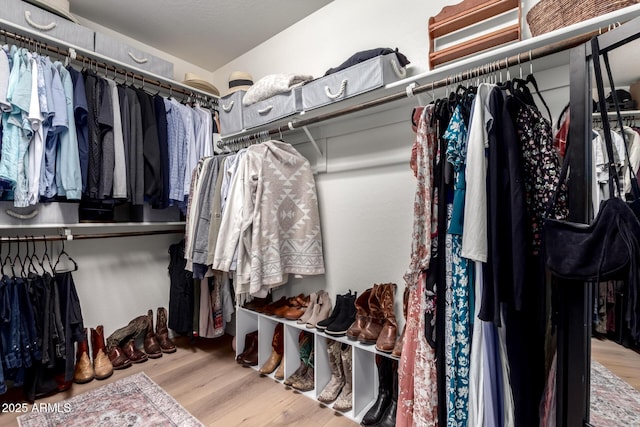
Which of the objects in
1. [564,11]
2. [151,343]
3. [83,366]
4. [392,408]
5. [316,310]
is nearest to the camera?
[564,11]

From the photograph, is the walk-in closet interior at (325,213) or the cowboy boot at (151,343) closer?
the walk-in closet interior at (325,213)

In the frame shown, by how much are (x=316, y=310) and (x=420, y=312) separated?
0.79 m

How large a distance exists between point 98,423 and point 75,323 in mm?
645

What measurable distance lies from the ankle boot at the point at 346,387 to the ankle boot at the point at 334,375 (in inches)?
0.8

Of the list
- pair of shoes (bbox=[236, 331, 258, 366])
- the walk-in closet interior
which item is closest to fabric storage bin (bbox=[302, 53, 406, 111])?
the walk-in closet interior

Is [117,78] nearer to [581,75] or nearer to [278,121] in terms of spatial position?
[278,121]

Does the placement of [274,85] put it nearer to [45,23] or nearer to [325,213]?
[325,213]

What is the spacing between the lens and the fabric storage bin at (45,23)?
1.56 m

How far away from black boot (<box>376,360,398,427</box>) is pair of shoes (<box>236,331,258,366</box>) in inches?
36.4

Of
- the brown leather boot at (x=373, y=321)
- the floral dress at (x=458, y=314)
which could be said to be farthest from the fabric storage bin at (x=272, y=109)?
the brown leather boot at (x=373, y=321)

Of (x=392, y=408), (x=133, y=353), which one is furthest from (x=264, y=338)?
(x=133, y=353)

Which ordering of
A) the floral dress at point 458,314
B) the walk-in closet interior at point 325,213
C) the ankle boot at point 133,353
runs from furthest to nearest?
1. the ankle boot at point 133,353
2. the floral dress at point 458,314
3. the walk-in closet interior at point 325,213

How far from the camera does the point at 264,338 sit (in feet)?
6.50

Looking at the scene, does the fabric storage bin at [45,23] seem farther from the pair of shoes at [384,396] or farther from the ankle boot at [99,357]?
the pair of shoes at [384,396]
